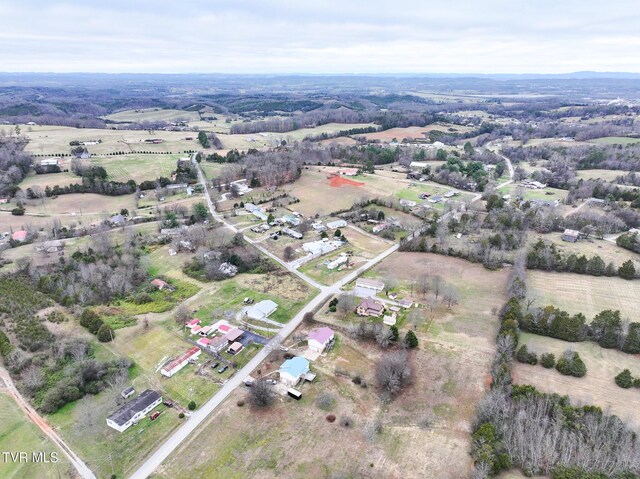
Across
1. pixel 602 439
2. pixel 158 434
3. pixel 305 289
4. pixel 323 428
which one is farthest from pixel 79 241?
pixel 602 439

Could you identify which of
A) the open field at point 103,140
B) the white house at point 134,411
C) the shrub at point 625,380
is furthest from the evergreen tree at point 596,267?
the open field at point 103,140

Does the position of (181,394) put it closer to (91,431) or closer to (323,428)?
(91,431)

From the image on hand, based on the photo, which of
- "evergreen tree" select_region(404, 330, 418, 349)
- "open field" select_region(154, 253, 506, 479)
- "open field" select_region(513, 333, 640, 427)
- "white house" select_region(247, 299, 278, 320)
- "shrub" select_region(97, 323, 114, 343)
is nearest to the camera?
"open field" select_region(154, 253, 506, 479)

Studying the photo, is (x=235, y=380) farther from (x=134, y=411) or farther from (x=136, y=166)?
(x=136, y=166)

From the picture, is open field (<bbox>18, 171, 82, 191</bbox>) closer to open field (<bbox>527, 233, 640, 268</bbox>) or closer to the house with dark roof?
the house with dark roof

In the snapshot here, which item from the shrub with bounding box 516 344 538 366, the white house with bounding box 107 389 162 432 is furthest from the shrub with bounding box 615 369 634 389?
the white house with bounding box 107 389 162 432

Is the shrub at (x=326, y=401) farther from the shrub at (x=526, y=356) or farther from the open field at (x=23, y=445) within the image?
the open field at (x=23, y=445)
